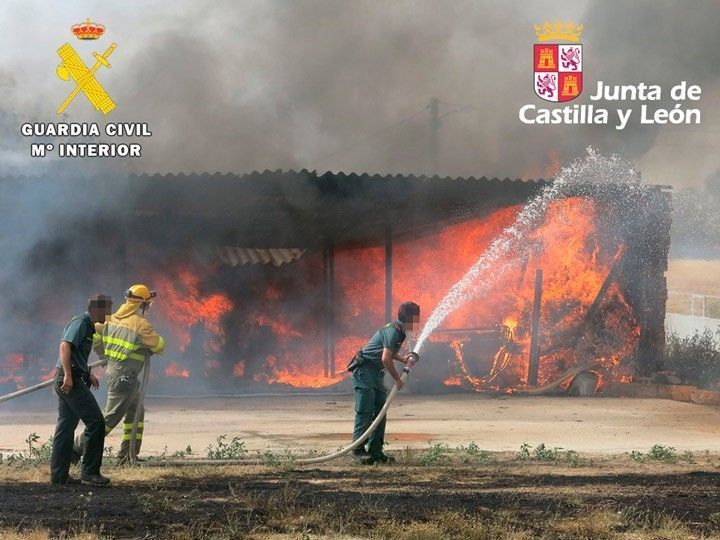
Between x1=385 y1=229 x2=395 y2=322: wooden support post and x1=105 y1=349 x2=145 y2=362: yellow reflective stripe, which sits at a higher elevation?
x1=385 y1=229 x2=395 y2=322: wooden support post

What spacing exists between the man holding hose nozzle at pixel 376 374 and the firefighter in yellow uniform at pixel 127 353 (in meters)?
1.89

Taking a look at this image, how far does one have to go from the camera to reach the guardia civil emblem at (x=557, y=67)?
27.1 meters

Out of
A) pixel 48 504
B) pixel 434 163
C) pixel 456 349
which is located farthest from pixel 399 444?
pixel 434 163

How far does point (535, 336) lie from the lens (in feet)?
62.2

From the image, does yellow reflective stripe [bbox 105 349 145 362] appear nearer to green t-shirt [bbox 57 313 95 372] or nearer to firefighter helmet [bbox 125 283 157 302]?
firefighter helmet [bbox 125 283 157 302]

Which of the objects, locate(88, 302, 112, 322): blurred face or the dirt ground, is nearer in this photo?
locate(88, 302, 112, 322): blurred face

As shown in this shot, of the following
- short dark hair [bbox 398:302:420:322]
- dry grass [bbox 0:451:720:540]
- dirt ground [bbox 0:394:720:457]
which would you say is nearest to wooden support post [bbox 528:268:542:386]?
dirt ground [bbox 0:394:720:457]

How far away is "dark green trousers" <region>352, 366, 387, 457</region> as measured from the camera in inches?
386

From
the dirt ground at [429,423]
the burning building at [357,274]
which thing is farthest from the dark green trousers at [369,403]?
the burning building at [357,274]

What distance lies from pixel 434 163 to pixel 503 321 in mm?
13651

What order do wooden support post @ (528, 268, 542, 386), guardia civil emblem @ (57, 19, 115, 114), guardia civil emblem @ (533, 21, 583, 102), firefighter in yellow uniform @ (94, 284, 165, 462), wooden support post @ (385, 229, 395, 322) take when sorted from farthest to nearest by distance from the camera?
guardia civil emblem @ (57, 19, 115, 114) < guardia civil emblem @ (533, 21, 583, 102) < wooden support post @ (385, 229, 395, 322) < wooden support post @ (528, 268, 542, 386) < firefighter in yellow uniform @ (94, 284, 165, 462)

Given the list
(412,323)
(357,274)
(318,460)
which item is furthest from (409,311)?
(357,274)

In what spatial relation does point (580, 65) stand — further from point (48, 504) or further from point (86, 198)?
point (48, 504)

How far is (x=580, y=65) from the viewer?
27.2 metres
